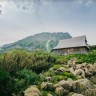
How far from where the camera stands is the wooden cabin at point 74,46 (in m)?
61.2

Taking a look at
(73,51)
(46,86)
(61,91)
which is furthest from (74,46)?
(61,91)

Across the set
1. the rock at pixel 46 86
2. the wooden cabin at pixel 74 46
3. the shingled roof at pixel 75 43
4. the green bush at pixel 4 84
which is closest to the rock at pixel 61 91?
the rock at pixel 46 86

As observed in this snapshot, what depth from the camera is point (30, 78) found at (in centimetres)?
1981

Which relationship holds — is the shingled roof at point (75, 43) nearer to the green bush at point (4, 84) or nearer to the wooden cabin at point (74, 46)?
the wooden cabin at point (74, 46)

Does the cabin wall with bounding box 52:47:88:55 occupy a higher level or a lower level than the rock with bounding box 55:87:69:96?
higher

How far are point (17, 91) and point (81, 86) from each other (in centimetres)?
605

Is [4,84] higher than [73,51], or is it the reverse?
[73,51]

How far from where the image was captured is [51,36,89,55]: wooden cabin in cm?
6125

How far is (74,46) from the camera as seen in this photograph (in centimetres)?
6247

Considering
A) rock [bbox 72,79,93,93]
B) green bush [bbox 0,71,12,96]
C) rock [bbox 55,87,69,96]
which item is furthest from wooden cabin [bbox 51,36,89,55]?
green bush [bbox 0,71,12,96]

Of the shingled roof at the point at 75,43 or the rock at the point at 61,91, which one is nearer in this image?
the rock at the point at 61,91

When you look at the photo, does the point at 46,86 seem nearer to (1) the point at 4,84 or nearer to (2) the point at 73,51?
(1) the point at 4,84

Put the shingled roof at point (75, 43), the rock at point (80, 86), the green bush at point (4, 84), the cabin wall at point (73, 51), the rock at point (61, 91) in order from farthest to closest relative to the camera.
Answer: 1. the shingled roof at point (75, 43)
2. the cabin wall at point (73, 51)
3. the rock at point (80, 86)
4. the rock at point (61, 91)
5. the green bush at point (4, 84)

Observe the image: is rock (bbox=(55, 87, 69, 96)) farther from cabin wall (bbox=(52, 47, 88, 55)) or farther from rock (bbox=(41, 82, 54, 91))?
cabin wall (bbox=(52, 47, 88, 55))
